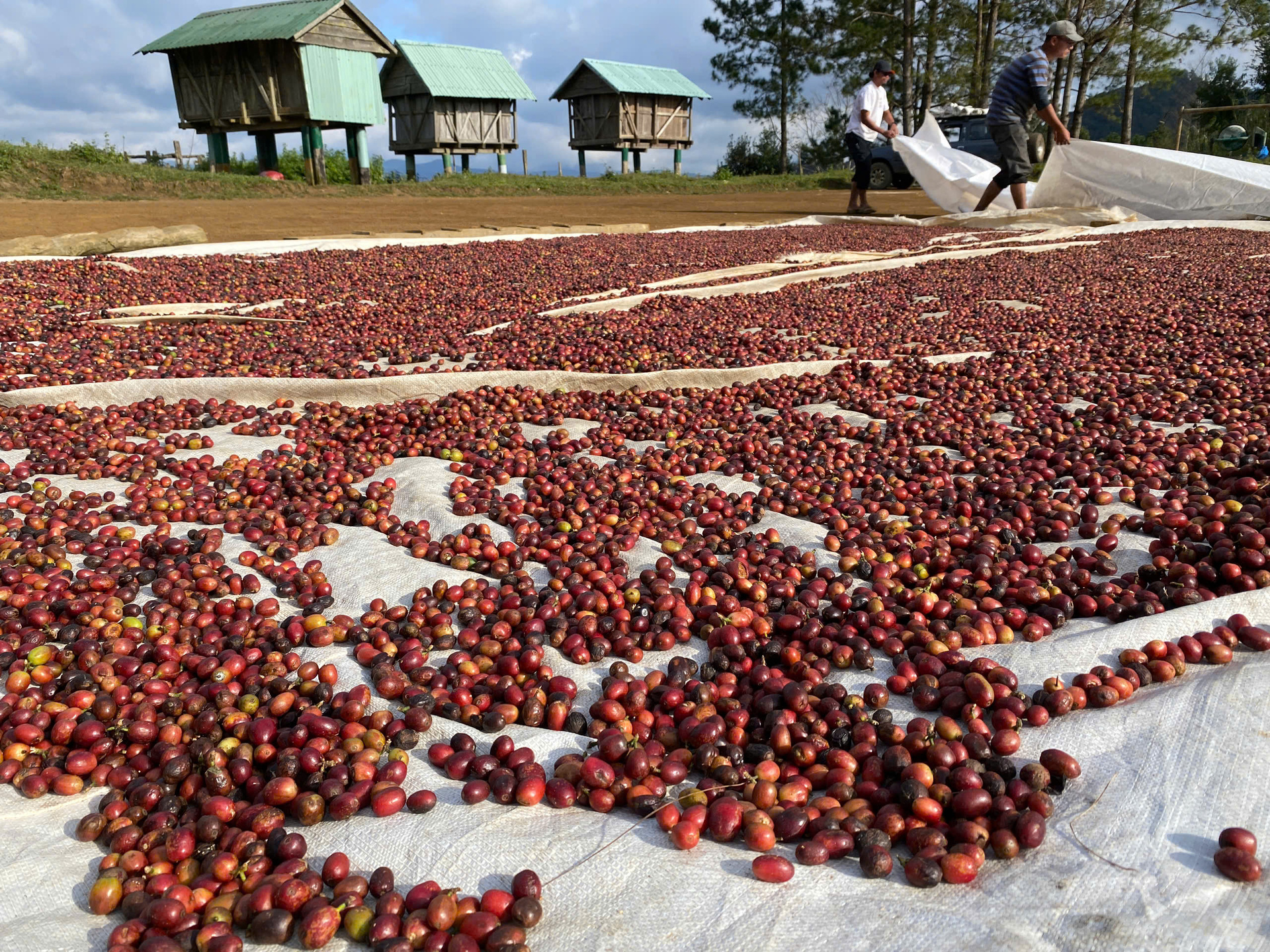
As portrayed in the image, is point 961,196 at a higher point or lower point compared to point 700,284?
higher

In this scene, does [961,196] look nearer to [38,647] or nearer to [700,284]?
[700,284]

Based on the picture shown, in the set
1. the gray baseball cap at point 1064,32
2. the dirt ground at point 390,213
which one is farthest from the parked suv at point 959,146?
the gray baseball cap at point 1064,32

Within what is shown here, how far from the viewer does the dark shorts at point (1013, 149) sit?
1239 centimetres

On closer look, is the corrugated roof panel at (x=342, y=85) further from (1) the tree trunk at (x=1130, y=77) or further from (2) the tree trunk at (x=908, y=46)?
(1) the tree trunk at (x=1130, y=77)

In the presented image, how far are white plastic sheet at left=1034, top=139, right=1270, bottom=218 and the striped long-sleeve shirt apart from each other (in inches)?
108

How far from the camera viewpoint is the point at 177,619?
9.12 feet

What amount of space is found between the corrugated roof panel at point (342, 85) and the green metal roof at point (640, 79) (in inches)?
447

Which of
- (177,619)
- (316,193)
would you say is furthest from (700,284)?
(316,193)

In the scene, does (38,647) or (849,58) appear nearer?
(38,647)

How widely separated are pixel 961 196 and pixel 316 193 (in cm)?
1708

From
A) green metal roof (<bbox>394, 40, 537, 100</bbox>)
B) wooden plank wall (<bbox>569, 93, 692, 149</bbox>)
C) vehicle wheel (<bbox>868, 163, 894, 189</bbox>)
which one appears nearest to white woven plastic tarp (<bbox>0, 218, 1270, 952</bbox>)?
vehicle wheel (<bbox>868, 163, 894, 189</bbox>)

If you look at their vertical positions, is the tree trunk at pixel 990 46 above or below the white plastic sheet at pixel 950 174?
above

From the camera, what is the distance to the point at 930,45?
87.4 ft

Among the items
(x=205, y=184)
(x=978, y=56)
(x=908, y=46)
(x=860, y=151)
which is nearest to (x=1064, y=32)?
(x=860, y=151)
